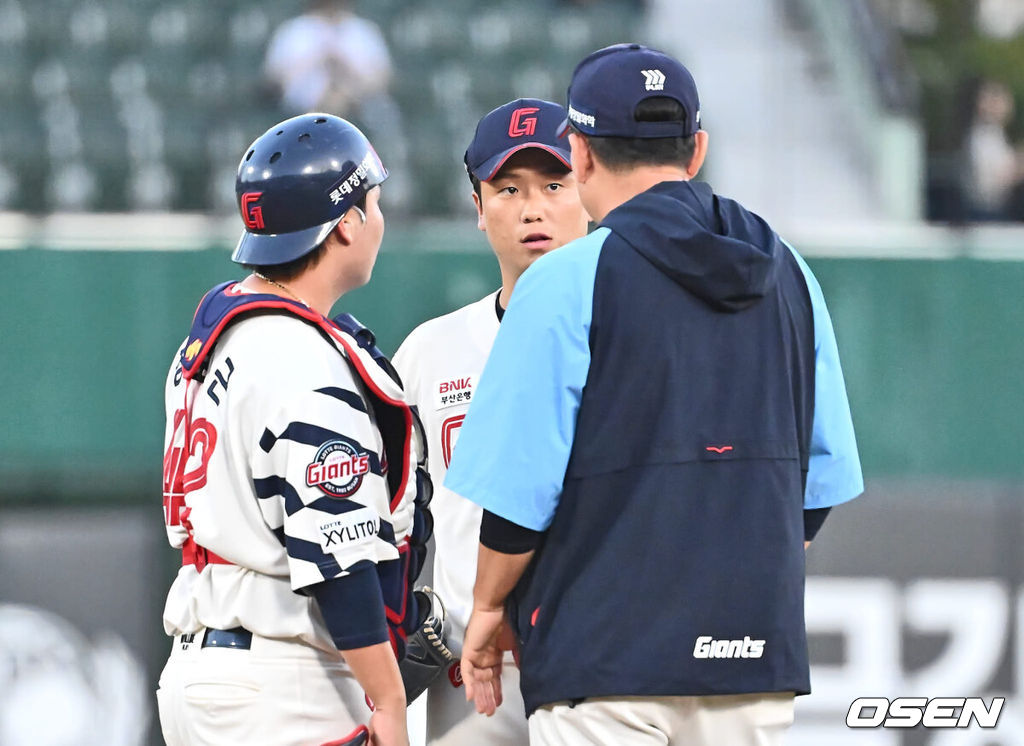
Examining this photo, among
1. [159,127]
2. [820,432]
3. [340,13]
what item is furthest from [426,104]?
[820,432]

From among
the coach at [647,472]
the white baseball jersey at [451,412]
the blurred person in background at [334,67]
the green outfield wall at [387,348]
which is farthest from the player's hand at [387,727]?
the blurred person in background at [334,67]

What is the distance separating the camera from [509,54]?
8492 millimetres

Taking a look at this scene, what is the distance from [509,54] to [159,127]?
93.8 inches

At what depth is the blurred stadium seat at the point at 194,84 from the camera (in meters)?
6.55

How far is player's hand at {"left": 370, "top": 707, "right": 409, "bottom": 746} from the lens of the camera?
2480mm

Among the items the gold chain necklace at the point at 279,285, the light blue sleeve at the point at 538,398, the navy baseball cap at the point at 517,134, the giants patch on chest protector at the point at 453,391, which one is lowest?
→ the giants patch on chest protector at the point at 453,391

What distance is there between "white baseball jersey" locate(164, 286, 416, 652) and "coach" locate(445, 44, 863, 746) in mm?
193

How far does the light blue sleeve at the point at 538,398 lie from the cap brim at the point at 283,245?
441mm

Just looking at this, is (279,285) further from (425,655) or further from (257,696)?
(425,655)

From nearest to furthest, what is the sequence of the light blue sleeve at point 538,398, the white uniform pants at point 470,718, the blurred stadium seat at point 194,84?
the light blue sleeve at point 538,398 → the white uniform pants at point 470,718 → the blurred stadium seat at point 194,84

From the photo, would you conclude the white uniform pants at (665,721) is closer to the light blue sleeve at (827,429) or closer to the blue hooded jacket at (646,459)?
the blue hooded jacket at (646,459)

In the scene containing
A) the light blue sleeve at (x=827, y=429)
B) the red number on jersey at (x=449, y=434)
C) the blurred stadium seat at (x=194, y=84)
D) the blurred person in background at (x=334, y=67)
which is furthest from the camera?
the blurred person in background at (x=334, y=67)

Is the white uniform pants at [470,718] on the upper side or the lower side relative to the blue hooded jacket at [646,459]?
lower

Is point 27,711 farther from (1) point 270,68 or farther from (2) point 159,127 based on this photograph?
(1) point 270,68
